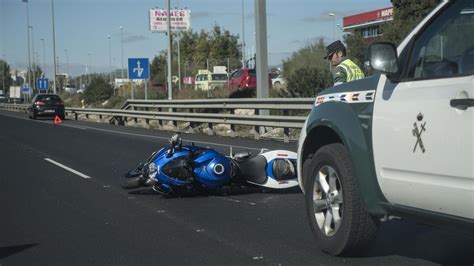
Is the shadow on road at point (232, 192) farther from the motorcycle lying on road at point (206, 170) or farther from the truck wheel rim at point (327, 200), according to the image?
the truck wheel rim at point (327, 200)

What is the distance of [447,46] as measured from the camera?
161 inches

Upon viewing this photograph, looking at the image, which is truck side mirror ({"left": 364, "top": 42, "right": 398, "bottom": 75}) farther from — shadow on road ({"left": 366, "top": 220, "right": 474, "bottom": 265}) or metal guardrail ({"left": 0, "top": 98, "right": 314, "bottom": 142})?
metal guardrail ({"left": 0, "top": 98, "right": 314, "bottom": 142})

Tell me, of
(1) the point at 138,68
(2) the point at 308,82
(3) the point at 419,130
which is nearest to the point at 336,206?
(3) the point at 419,130

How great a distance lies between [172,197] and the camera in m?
8.29

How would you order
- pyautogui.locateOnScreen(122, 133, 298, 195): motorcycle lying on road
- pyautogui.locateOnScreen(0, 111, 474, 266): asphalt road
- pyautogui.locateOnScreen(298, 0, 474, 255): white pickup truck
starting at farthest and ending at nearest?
pyautogui.locateOnScreen(122, 133, 298, 195): motorcycle lying on road → pyautogui.locateOnScreen(0, 111, 474, 266): asphalt road → pyautogui.locateOnScreen(298, 0, 474, 255): white pickup truck

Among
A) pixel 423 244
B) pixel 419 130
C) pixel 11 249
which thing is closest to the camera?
pixel 419 130

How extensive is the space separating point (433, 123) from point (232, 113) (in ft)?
58.4

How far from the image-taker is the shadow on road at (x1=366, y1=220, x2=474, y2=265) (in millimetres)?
4984

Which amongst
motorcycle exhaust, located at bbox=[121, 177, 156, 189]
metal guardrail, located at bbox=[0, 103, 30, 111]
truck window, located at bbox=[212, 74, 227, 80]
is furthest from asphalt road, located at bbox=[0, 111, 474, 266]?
metal guardrail, located at bbox=[0, 103, 30, 111]

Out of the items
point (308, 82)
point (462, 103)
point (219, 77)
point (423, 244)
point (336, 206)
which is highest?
point (219, 77)

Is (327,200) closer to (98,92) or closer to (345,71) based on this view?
(345,71)

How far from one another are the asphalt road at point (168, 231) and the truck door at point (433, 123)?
1102 millimetres

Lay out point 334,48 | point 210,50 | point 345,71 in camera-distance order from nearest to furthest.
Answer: point 345,71 < point 334,48 < point 210,50

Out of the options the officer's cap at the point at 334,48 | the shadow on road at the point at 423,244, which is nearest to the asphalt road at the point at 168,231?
the shadow on road at the point at 423,244
